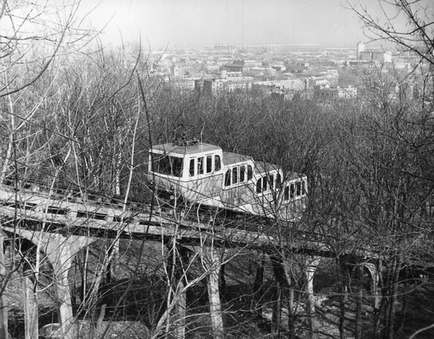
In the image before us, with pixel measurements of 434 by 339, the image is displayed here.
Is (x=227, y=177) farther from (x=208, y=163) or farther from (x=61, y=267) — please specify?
(x=61, y=267)

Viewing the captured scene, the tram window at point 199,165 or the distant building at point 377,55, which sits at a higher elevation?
the distant building at point 377,55

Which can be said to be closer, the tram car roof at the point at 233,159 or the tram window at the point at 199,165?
the tram window at the point at 199,165

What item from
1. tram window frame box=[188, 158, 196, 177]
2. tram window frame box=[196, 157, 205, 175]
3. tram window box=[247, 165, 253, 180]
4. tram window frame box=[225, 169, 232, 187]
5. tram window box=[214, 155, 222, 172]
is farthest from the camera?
tram window box=[247, 165, 253, 180]

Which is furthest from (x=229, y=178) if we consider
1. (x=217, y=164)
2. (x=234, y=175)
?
(x=217, y=164)

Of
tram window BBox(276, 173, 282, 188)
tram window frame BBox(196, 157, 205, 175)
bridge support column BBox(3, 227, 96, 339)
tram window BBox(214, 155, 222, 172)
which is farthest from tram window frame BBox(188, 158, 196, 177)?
bridge support column BBox(3, 227, 96, 339)

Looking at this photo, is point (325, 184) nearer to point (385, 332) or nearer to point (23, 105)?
point (385, 332)

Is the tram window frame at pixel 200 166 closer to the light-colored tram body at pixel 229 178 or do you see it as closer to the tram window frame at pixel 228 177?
the light-colored tram body at pixel 229 178

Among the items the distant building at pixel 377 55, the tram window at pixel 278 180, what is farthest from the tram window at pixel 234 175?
the distant building at pixel 377 55

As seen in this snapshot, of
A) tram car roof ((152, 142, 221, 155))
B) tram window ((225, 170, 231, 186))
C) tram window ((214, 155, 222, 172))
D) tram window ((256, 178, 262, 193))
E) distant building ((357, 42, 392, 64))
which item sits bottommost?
tram window ((256, 178, 262, 193))

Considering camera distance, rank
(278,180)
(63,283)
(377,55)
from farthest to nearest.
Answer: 1. (377,55)
2. (278,180)
3. (63,283)

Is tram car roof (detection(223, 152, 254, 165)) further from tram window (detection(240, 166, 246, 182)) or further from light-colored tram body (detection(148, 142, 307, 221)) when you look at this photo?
tram window (detection(240, 166, 246, 182))

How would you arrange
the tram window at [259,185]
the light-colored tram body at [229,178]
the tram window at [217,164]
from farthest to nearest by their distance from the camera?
1. the tram window at [259,185]
2. the tram window at [217,164]
3. the light-colored tram body at [229,178]
